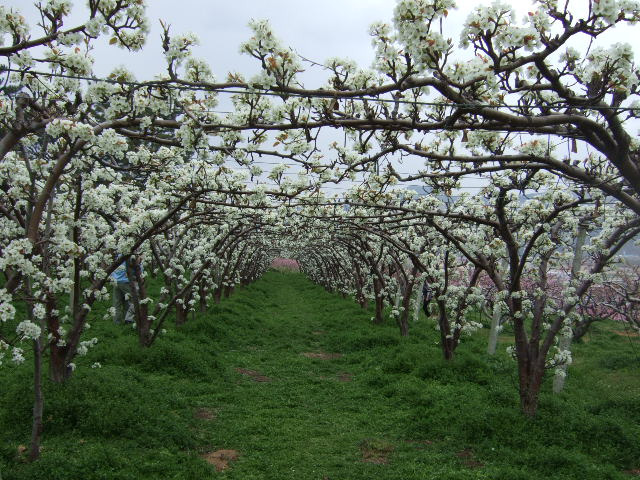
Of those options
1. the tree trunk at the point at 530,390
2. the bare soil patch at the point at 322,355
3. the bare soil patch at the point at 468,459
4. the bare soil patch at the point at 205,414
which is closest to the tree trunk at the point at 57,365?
the bare soil patch at the point at 205,414

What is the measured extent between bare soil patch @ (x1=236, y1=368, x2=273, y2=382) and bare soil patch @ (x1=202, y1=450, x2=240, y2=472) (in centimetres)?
435

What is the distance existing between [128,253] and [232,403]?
3.53m

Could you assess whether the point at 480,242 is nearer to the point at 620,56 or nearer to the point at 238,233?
the point at 620,56

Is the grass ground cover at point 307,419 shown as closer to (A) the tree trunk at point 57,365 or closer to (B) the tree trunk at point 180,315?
(A) the tree trunk at point 57,365

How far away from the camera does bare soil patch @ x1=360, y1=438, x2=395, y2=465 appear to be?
24.8 ft

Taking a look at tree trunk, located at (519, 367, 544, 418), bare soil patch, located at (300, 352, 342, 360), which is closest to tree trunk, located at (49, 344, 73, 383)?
tree trunk, located at (519, 367, 544, 418)

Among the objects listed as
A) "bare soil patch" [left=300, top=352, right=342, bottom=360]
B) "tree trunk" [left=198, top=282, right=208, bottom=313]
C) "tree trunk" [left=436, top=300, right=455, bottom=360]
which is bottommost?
"bare soil patch" [left=300, top=352, right=342, bottom=360]

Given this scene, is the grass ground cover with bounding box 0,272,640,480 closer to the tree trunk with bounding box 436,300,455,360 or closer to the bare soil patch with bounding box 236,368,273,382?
the bare soil patch with bounding box 236,368,273,382

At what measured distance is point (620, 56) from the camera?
14.4ft

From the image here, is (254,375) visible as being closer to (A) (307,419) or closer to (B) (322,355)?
(B) (322,355)

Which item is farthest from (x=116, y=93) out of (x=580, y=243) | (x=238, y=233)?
(x=238, y=233)

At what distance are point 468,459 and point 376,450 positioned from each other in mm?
1343

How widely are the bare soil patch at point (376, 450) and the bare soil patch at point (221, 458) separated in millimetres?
1885

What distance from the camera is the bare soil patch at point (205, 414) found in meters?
9.03
